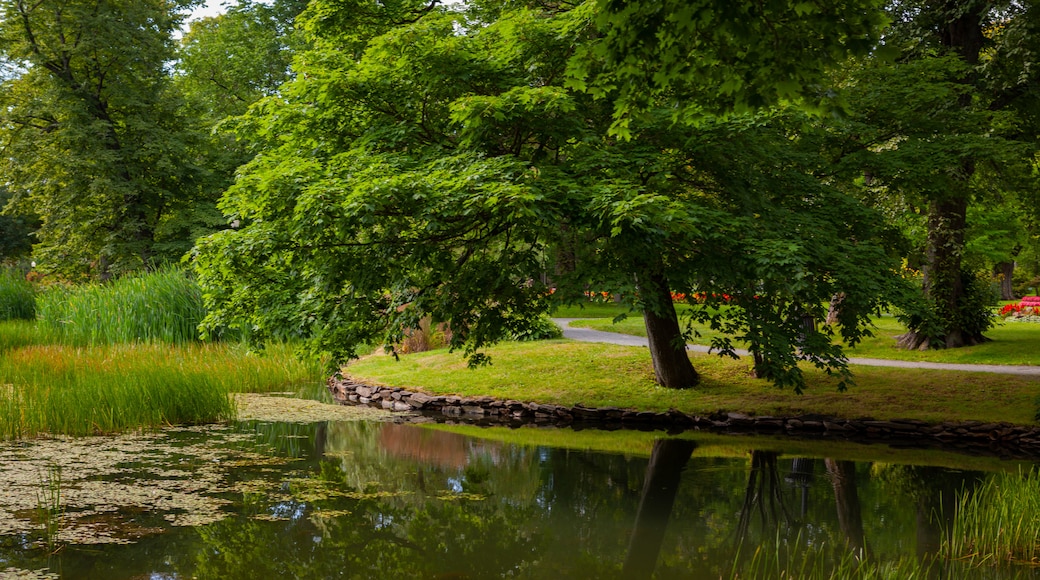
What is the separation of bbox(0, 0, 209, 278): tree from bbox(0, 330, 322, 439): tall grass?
39.4 ft

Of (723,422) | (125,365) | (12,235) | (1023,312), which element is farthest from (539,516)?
(12,235)

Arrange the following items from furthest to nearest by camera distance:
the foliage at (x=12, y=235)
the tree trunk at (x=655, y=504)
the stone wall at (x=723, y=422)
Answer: the foliage at (x=12, y=235) → the stone wall at (x=723, y=422) → the tree trunk at (x=655, y=504)

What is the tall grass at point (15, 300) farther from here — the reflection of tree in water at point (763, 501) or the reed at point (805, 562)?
the reed at point (805, 562)

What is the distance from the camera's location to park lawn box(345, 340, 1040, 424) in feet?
39.3

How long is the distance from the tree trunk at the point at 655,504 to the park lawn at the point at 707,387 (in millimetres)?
1969

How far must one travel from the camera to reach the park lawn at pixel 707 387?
39.3ft

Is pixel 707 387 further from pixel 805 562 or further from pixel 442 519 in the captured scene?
pixel 805 562

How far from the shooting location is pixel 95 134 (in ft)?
83.3

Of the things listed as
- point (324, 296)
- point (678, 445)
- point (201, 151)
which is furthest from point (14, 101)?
point (678, 445)

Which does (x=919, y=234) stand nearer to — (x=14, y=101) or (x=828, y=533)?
(x=828, y=533)

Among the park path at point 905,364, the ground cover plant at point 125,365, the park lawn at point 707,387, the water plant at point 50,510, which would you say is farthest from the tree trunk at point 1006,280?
the water plant at point 50,510

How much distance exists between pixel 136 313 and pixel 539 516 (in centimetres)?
1239

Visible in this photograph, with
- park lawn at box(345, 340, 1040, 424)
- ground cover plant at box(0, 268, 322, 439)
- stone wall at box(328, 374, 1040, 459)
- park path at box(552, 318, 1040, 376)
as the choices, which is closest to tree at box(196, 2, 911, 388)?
ground cover plant at box(0, 268, 322, 439)

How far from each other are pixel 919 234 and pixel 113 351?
717 inches
